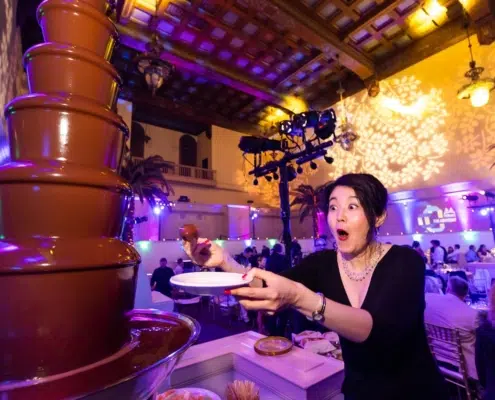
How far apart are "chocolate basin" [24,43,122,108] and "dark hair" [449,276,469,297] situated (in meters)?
4.27

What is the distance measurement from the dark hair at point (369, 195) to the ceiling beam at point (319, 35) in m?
6.77

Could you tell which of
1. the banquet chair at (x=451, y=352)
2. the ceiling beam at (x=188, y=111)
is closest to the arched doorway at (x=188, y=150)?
the ceiling beam at (x=188, y=111)

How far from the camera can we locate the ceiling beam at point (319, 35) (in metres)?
6.99

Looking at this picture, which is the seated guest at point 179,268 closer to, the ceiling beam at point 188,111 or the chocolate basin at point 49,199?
the ceiling beam at point 188,111

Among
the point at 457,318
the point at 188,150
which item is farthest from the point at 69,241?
the point at 188,150

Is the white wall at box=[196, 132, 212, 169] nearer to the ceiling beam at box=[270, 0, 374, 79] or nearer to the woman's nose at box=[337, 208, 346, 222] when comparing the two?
the ceiling beam at box=[270, 0, 374, 79]

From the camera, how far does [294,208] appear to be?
16.4 m

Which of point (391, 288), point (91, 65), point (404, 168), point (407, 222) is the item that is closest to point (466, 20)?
point (404, 168)

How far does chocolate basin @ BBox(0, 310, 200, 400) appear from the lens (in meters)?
0.42

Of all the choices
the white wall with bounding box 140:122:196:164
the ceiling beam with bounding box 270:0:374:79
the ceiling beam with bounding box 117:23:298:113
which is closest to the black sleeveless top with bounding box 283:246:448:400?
the ceiling beam with bounding box 270:0:374:79

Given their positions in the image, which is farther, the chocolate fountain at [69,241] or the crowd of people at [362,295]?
the crowd of people at [362,295]

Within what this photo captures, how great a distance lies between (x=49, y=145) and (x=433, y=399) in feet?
5.44

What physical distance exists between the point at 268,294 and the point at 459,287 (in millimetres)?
3725

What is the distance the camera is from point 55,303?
49cm
